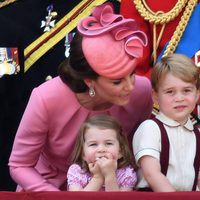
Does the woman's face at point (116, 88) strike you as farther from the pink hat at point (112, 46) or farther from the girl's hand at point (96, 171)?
the girl's hand at point (96, 171)

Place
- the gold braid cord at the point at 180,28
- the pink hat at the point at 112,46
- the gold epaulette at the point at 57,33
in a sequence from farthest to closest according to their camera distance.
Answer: the gold epaulette at the point at 57,33, the gold braid cord at the point at 180,28, the pink hat at the point at 112,46

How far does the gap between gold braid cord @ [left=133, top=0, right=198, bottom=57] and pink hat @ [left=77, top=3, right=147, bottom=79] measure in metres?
0.37

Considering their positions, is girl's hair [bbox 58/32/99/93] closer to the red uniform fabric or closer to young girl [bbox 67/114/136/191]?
young girl [bbox 67/114/136/191]

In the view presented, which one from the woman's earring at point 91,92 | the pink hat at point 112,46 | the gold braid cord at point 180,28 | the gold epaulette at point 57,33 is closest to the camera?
the pink hat at point 112,46

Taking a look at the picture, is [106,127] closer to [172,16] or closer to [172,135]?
[172,135]

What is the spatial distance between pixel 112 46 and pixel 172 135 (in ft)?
0.82

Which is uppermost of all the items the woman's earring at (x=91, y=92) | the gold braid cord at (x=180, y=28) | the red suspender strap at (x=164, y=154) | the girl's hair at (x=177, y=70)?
the gold braid cord at (x=180, y=28)

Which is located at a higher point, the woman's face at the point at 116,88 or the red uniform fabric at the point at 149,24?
the red uniform fabric at the point at 149,24

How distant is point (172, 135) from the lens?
155 cm

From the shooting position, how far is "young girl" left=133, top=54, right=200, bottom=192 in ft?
5.00

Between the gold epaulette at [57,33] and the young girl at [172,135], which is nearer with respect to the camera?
the young girl at [172,135]

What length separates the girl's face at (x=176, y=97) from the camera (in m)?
1.53

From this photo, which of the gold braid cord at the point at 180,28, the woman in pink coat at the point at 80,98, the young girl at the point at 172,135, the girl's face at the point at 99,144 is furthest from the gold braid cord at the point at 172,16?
the girl's face at the point at 99,144

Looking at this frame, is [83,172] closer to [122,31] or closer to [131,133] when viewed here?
[131,133]
